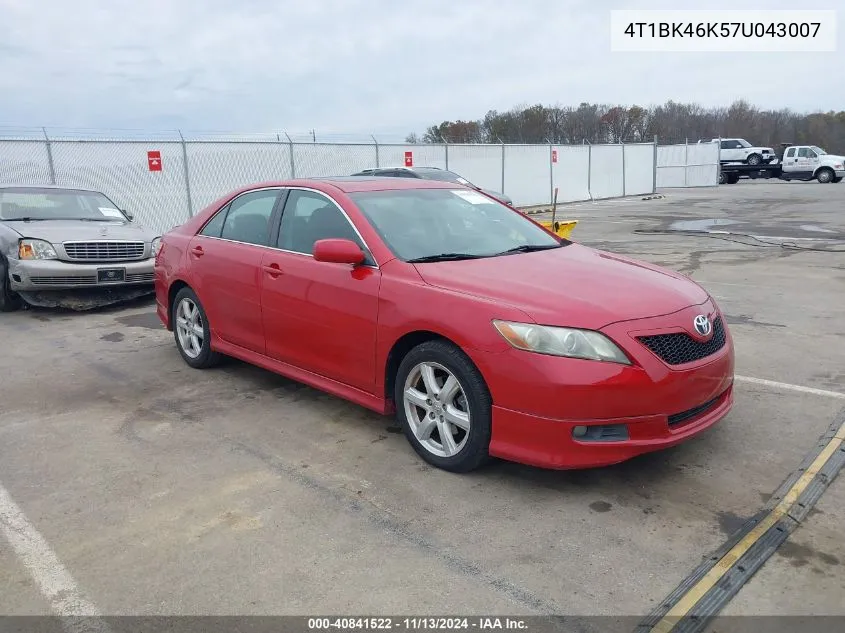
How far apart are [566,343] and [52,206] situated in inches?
311

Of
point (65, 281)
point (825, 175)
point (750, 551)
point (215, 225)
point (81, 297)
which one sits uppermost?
point (215, 225)

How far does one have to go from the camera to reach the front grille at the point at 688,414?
3.46 m

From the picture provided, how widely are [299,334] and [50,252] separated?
4.82 meters

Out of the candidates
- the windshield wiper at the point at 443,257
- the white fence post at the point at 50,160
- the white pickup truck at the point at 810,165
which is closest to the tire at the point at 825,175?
the white pickup truck at the point at 810,165

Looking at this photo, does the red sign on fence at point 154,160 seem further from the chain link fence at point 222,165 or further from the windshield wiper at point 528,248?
the windshield wiper at point 528,248

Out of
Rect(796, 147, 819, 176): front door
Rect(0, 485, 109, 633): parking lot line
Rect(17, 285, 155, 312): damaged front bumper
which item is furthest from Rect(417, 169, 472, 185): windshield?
Rect(796, 147, 819, 176): front door

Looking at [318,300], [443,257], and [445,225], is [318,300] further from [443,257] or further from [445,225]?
[445,225]

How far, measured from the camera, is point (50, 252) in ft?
25.9

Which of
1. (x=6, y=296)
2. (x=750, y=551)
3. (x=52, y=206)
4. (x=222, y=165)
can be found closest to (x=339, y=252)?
(x=750, y=551)

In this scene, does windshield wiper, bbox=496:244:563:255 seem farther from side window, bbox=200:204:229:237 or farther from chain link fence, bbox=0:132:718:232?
chain link fence, bbox=0:132:718:232

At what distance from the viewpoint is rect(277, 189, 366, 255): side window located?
4434mm

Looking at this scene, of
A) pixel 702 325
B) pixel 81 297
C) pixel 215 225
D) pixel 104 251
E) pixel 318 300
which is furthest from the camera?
pixel 81 297

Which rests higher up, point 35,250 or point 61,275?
point 35,250

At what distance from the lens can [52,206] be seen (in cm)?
898
